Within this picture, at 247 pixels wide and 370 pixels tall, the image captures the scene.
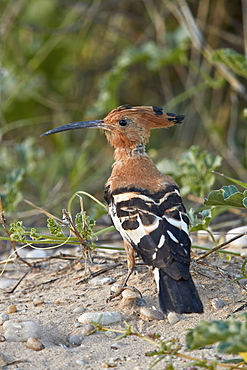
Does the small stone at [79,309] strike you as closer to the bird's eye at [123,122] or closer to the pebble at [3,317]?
the pebble at [3,317]

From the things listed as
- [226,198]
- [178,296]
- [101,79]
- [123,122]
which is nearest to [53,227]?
[178,296]

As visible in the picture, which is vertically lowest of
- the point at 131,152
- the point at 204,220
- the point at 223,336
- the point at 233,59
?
the point at 223,336

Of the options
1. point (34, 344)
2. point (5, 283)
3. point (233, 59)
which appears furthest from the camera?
point (233, 59)

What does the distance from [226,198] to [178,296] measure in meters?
0.52

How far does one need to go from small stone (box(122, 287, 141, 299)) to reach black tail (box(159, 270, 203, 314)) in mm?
199

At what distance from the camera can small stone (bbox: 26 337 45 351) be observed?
7.02 ft

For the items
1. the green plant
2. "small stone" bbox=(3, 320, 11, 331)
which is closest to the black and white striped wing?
"small stone" bbox=(3, 320, 11, 331)

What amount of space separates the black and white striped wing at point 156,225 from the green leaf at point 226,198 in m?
0.16

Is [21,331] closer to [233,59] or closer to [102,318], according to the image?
[102,318]

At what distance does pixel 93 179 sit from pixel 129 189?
7.03 feet

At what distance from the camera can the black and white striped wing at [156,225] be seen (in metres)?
2.34

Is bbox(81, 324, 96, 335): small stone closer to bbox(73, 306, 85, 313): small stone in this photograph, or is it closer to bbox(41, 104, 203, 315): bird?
bbox(73, 306, 85, 313): small stone

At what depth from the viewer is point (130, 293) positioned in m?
2.49

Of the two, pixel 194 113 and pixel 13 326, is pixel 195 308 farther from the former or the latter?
pixel 194 113
